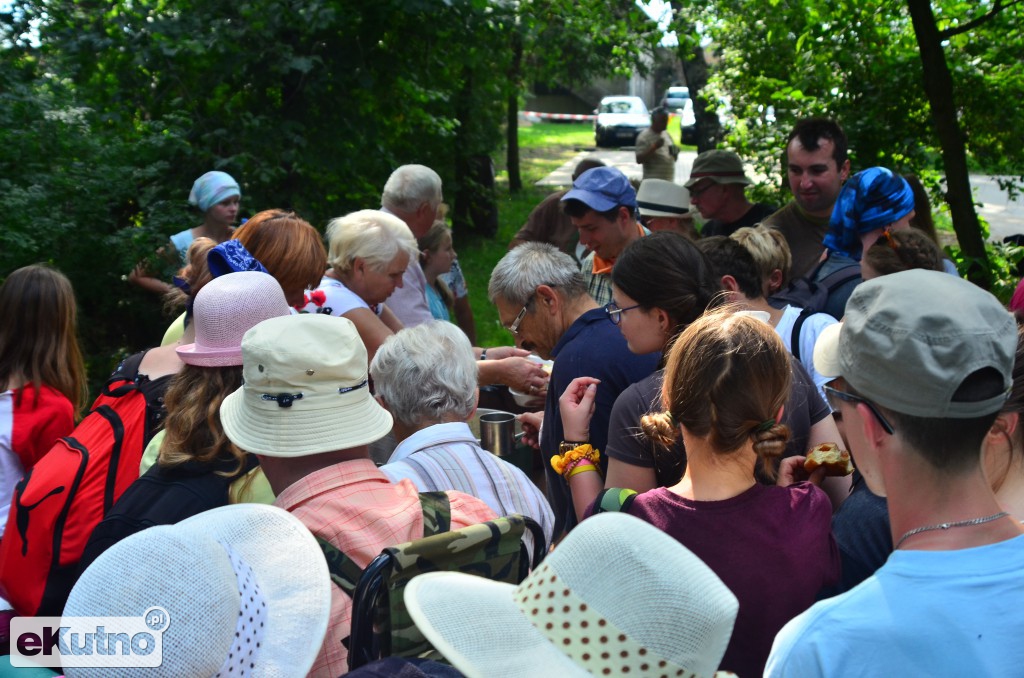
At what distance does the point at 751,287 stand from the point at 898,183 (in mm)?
1140

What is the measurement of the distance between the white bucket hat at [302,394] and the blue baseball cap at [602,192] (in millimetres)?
2487

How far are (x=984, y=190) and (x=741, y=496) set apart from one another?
19691 millimetres

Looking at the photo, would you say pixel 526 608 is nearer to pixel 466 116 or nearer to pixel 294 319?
pixel 294 319

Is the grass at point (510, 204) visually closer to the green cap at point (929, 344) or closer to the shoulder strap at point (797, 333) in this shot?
the shoulder strap at point (797, 333)

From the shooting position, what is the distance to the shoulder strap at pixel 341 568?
2.13 meters

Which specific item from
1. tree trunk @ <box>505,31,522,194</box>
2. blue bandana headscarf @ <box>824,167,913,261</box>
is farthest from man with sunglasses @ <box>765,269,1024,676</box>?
tree trunk @ <box>505,31,522,194</box>

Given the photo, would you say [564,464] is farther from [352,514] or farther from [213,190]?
[213,190]

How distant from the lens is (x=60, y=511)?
2791 millimetres

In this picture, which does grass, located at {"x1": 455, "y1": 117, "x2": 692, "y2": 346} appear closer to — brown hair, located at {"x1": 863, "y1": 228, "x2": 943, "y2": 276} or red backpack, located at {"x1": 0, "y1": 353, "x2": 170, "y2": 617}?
brown hair, located at {"x1": 863, "y1": 228, "x2": 943, "y2": 276}

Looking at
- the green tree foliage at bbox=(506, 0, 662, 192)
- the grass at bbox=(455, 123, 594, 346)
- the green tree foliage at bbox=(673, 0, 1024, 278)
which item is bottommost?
the grass at bbox=(455, 123, 594, 346)

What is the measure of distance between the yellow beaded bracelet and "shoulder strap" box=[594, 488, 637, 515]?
0.66 m

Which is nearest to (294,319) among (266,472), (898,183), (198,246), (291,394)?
(291,394)

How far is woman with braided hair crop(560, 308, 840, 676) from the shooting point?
6.79 feet

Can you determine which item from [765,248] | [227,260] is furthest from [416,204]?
[765,248]
